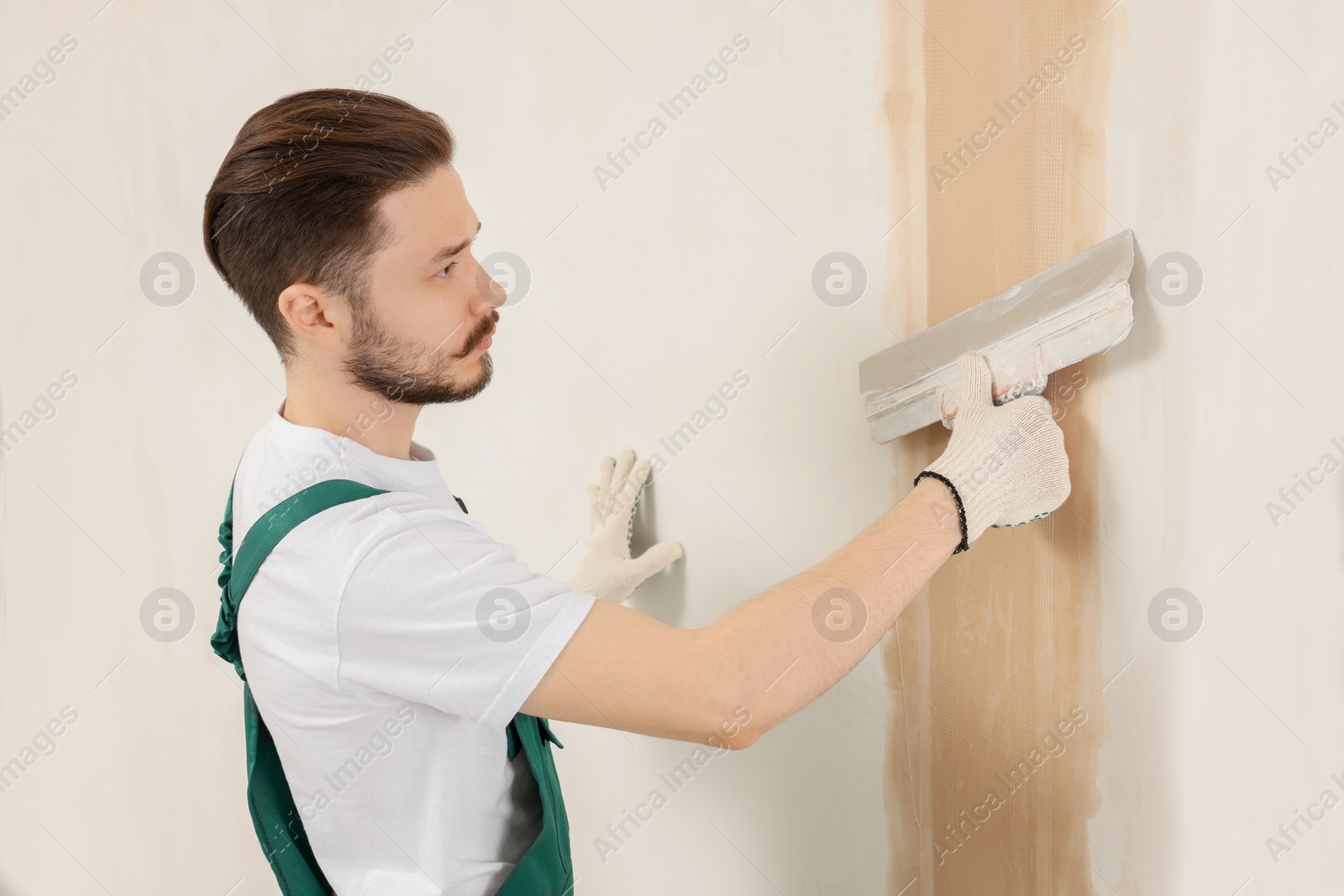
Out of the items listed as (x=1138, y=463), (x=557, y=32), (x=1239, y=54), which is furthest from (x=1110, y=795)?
(x=557, y=32)

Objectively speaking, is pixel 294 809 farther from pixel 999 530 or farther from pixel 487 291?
pixel 999 530

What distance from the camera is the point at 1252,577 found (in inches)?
31.9

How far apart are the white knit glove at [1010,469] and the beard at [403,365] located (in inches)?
22.3

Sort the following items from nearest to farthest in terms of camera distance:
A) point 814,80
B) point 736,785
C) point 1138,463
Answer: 1. point 1138,463
2. point 814,80
3. point 736,785

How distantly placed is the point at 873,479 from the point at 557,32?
0.81 m

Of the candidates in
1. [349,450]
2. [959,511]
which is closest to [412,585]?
[349,450]

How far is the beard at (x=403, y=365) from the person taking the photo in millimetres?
991

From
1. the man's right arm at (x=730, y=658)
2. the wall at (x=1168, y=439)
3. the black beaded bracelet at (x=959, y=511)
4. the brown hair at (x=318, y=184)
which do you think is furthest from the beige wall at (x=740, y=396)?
the brown hair at (x=318, y=184)

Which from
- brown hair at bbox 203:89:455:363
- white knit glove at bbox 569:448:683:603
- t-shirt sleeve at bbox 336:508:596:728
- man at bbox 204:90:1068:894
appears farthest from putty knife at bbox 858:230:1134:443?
brown hair at bbox 203:89:455:363

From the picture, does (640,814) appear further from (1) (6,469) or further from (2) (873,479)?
(1) (6,469)

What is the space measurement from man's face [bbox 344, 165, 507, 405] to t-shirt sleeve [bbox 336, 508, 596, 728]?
0.78 ft

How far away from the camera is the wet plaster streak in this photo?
36.9 inches

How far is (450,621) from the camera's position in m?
0.81

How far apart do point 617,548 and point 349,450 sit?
0.51 metres
